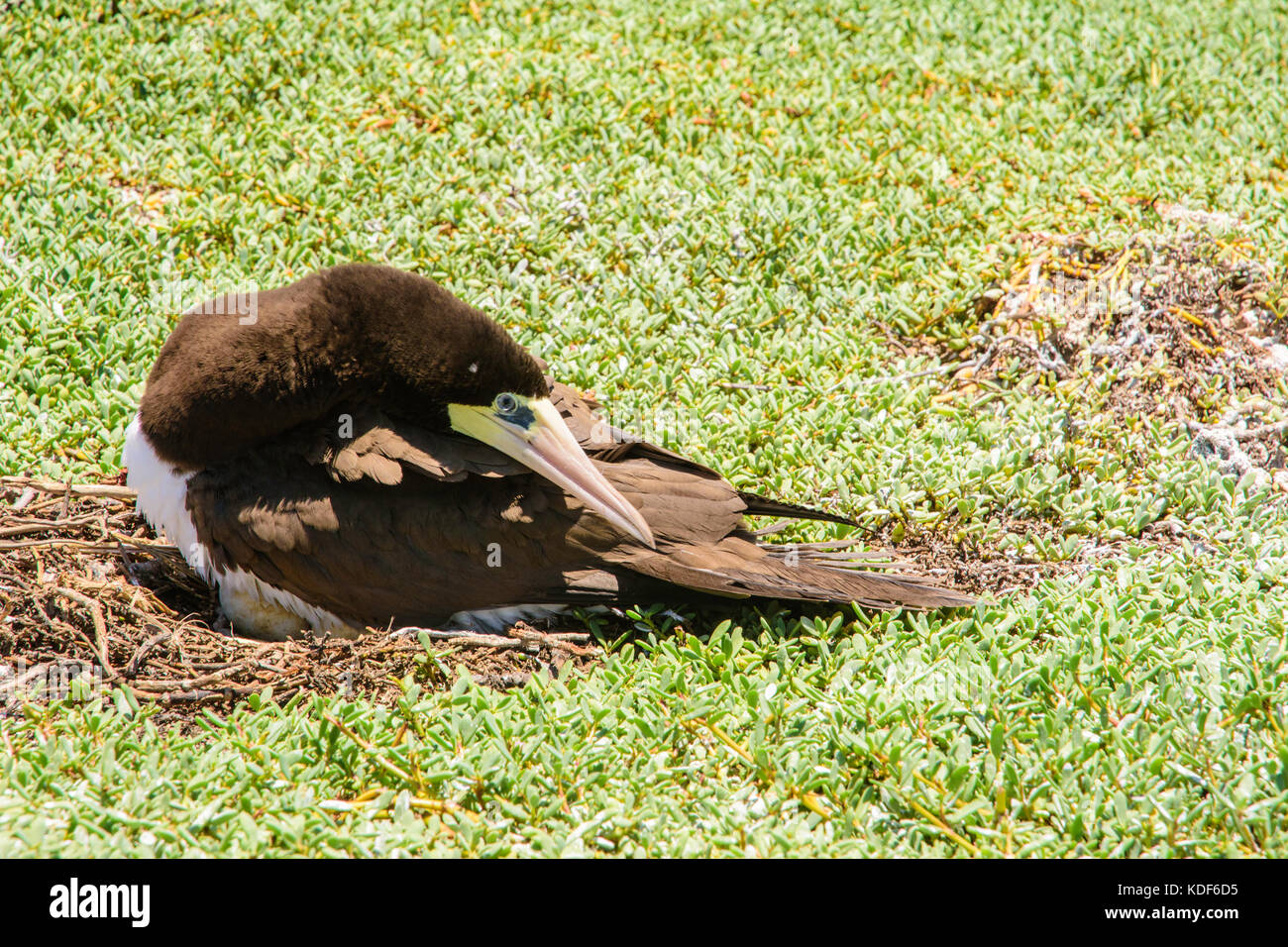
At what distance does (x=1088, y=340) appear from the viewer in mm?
4824

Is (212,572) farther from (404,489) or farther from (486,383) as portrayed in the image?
(486,383)

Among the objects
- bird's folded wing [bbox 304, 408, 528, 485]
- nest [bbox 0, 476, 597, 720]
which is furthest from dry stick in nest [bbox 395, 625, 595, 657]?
bird's folded wing [bbox 304, 408, 528, 485]

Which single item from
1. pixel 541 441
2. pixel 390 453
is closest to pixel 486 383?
pixel 541 441

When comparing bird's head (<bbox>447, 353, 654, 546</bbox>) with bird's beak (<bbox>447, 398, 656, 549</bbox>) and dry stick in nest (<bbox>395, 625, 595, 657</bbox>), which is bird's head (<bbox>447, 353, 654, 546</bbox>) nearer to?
bird's beak (<bbox>447, 398, 656, 549</bbox>)

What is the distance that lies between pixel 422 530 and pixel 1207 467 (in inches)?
122

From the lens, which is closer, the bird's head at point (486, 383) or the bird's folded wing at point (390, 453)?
the bird's folded wing at point (390, 453)

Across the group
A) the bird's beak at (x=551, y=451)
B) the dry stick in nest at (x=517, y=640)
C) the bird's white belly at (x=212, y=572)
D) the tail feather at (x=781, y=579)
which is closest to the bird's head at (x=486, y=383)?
the bird's beak at (x=551, y=451)

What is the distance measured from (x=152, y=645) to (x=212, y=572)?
451mm

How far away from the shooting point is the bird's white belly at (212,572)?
3.70 meters

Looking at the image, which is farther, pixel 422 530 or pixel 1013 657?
pixel 422 530

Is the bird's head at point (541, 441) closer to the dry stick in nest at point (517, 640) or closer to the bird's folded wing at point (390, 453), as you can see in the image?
the bird's folded wing at point (390, 453)

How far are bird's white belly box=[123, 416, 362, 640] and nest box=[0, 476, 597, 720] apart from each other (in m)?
0.10
